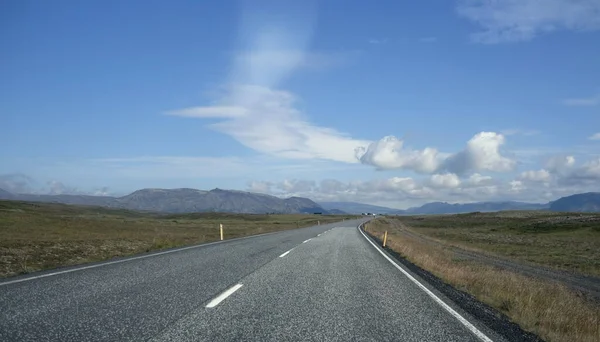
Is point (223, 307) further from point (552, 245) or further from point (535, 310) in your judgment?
point (552, 245)

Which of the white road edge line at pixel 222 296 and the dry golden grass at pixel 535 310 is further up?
the white road edge line at pixel 222 296

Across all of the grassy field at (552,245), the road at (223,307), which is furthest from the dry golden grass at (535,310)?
the grassy field at (552,245)

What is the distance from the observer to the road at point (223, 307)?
6.21 metres

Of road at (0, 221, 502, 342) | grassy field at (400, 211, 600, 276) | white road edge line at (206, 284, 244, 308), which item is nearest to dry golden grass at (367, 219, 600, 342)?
road at (0, 221, 502, 342)

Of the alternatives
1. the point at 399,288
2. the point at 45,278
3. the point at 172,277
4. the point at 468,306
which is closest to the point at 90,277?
the point at 45,278

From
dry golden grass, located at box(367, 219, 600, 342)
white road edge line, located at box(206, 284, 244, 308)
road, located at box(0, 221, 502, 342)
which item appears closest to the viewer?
road, located at box(0, 221, 502, 342)

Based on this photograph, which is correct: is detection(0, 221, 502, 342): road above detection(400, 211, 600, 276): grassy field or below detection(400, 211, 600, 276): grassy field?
above

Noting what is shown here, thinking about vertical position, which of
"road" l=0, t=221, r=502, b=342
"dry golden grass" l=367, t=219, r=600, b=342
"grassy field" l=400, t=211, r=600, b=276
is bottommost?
"grassy field" l=400, t=211, r=600, b=276

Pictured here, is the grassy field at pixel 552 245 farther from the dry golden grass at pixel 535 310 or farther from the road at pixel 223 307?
the road at pixel 223 307

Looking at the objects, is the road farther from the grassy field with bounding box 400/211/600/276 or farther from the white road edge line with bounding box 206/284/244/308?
the grassy field with bounding box 400/211/600/276

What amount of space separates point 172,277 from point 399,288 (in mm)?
5653

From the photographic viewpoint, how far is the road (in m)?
6.21

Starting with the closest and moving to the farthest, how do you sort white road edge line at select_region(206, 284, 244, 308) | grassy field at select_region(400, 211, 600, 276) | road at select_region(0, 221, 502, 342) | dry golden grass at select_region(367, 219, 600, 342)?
1. road at select_region(0, 221, 502, 342)
2. dry golden grass at select_region(367, 219, 600, 342)
3. white road edge line at select_region(206, 284, 244, 308)
4. grassy field at select_region(400, 211, 600, 276)

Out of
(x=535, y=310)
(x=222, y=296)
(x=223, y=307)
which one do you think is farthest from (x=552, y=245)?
(x=223, y=307)
